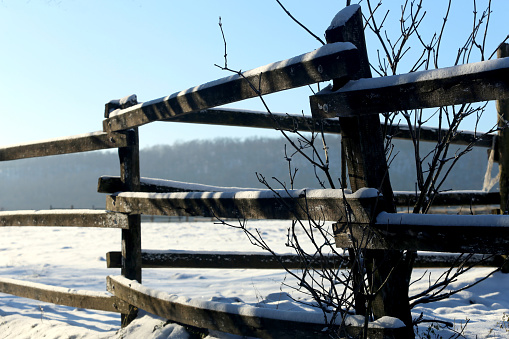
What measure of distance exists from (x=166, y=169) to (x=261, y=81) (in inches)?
5270

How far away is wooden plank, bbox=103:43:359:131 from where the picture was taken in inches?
86.0

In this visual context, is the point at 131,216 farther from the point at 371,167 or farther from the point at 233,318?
the point at 371,167

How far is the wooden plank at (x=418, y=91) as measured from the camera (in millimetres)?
1870

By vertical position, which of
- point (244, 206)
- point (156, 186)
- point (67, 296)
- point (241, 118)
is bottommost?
point (67, 296)

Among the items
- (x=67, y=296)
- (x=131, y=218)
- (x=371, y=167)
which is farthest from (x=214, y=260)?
(x=371, y=167)

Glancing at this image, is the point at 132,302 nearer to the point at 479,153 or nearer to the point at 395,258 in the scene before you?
the point at 395,258

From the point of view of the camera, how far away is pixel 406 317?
2.27 m

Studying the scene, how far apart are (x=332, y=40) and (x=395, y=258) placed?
1164mm

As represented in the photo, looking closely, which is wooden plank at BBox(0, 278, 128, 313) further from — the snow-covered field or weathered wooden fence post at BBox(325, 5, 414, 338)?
weathered wooden fence post at BBox(325, 5, 414, 338)

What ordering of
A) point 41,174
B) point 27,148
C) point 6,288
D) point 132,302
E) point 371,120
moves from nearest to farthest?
point 371,120
point 132,302
point 27,148
point 6,288
point 41,174

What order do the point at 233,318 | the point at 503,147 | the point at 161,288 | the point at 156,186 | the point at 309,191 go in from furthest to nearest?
the point at 161,288
the point at 503,147
the point at 156,186
the point at 233,318
the point at 309,191

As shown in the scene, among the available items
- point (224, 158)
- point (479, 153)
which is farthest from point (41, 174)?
point (479, 153)

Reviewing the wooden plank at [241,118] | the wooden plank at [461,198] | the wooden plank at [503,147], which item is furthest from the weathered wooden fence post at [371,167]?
the wooden plank at [503,147]

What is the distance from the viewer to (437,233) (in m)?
2.04
